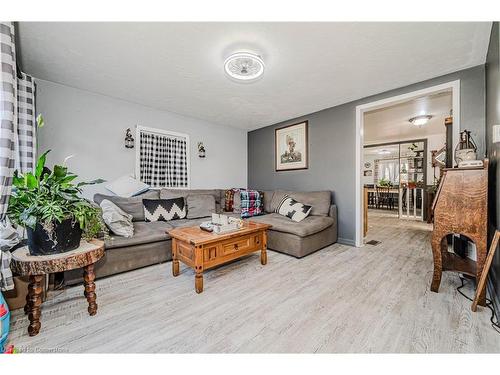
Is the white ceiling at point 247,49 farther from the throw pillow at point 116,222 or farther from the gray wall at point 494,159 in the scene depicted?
the throw pillow at point 116,222

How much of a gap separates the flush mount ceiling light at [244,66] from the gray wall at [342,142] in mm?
1902

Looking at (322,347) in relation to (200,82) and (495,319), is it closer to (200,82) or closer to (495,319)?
(495,319)

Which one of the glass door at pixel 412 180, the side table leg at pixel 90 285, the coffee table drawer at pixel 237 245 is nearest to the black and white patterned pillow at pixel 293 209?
the coffee table drawer at pixel 237 245

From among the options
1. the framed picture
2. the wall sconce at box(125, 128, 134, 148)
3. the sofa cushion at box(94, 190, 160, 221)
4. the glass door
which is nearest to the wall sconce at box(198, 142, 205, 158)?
the wall sconce at box(125, 128, 134, 148)

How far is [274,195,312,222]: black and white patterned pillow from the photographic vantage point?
3203 mm

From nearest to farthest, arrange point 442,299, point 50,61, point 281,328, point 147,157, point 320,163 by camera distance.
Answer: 1. point 281,328
2. point 442,299
3. point 50,61
4. point 147,157
5. point 320,163

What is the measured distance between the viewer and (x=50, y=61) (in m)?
2.15

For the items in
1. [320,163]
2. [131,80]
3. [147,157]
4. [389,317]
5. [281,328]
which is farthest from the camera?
[320,163]

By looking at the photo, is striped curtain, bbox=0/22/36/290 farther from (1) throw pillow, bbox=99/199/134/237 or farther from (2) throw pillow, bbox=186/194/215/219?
(2) throw pillow, bbox=186/194/215/219

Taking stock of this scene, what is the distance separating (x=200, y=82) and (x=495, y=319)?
3.48 metres

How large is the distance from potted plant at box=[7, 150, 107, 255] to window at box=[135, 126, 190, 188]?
198cm
